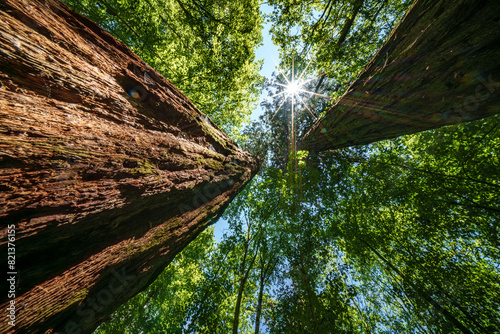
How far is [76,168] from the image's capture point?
1728 mm

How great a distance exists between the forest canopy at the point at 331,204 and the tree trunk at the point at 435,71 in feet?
9.71

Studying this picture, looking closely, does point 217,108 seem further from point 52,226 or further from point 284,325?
point 284,325

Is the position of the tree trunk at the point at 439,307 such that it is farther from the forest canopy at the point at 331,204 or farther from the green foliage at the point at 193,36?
the green foliage at the point at 193,36

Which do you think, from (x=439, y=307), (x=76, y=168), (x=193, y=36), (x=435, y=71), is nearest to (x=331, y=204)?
(x=439, y=307)

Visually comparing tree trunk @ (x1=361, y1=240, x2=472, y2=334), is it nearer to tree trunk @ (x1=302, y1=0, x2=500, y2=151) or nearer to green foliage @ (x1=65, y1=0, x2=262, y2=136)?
tree trunk @ (x1=302, y1=0, x2=500, y2=151)

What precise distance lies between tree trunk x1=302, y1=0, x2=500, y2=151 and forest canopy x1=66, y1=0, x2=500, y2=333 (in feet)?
9.71

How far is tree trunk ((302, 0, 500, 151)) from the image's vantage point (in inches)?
92.5

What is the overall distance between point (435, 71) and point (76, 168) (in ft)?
19.0

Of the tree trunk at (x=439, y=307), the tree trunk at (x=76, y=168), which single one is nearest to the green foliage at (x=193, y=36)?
the tree trunk at (x=76, y=168)

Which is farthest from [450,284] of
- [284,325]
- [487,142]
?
[284,325]

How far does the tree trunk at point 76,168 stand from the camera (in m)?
1.44

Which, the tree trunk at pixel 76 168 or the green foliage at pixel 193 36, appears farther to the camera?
the green foliage at pixel 193 36

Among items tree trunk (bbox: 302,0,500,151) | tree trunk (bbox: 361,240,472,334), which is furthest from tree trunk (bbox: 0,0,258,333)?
tree trunk (bbox: 361,240,472,334)

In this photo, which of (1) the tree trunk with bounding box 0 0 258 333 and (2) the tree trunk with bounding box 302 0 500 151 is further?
(2) the tree trunk with bounding box 302 0 500 151
